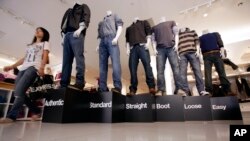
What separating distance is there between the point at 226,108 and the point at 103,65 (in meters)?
1.89

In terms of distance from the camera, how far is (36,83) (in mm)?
2863

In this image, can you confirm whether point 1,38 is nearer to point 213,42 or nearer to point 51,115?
point 51,115

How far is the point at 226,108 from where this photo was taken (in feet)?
7.79

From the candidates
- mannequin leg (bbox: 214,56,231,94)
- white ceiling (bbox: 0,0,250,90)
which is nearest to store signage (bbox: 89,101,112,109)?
mannequin leg (bbox: 214,56,231,94)

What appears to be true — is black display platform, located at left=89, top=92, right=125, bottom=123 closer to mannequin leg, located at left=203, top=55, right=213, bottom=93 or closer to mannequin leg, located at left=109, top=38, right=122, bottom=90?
mannequin leg, located at left=109, top=38, right=122, bottom=90

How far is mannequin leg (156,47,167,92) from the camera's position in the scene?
2525 mm

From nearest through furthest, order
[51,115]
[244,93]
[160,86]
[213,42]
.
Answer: [51,115], [160,86], [213,42], [244,93]

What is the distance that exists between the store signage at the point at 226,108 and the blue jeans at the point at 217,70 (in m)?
0.48

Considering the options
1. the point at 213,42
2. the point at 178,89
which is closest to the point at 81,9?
the point at 178,89

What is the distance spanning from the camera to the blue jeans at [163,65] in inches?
100

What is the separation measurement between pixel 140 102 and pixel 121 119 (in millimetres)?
323

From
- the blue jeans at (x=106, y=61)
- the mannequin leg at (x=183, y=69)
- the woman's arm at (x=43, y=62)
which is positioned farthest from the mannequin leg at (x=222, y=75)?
the woman's arm at (x=43, y=62)

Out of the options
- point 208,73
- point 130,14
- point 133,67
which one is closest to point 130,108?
point 133,67

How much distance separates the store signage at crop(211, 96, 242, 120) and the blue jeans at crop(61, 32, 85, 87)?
194 centimetres
